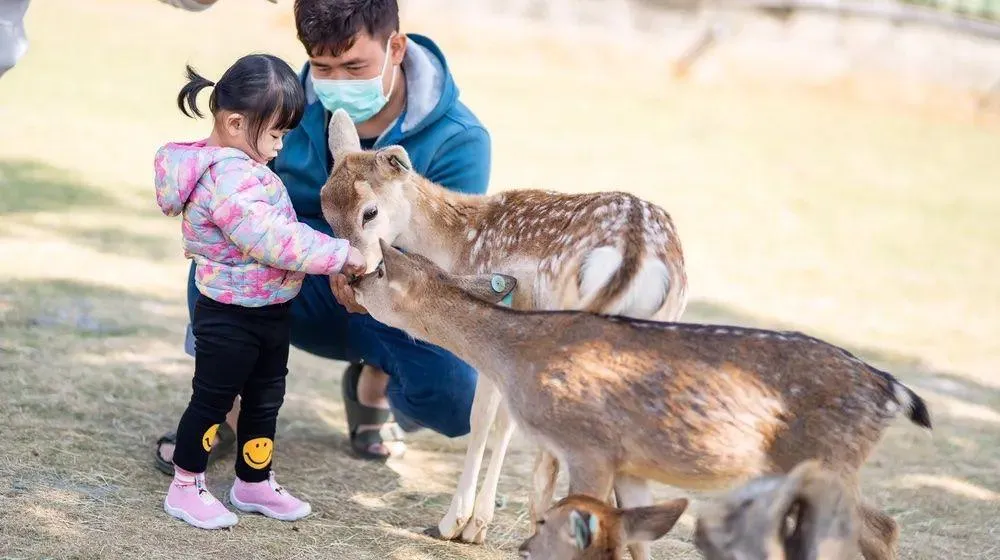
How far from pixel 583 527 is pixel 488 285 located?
123 cm

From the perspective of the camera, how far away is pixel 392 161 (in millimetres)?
5645

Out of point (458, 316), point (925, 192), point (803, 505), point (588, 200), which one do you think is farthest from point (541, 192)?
point (925, 192)

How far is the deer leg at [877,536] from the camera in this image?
4594mm

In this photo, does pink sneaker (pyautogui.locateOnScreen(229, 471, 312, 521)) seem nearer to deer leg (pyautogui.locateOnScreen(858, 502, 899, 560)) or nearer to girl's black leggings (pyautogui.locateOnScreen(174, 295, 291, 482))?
girl's black leggings (pyautogui.locateOnScreen(174, 295, 291, 482))

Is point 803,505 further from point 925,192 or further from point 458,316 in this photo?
point 925,192

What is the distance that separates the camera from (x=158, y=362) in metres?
7.51

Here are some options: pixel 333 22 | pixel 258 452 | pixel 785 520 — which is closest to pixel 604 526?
pixel 785 520

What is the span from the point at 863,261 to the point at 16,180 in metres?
8.53

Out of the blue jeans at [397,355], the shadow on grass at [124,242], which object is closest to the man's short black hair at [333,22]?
the blue jeans at [397,355]

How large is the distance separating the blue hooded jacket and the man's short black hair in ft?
1.44

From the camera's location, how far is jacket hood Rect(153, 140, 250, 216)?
193 inches

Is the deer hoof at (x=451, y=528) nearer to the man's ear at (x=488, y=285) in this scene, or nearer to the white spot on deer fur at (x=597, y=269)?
the man's ear at (x=488, y=285)

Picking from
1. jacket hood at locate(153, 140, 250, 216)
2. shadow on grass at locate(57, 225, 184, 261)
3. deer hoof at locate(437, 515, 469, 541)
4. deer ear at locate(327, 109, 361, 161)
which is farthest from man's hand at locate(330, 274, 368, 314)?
shadow on grass at locate(57, 225, 184, 261)

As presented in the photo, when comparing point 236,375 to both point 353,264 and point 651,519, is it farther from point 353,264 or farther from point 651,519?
point 651,519
